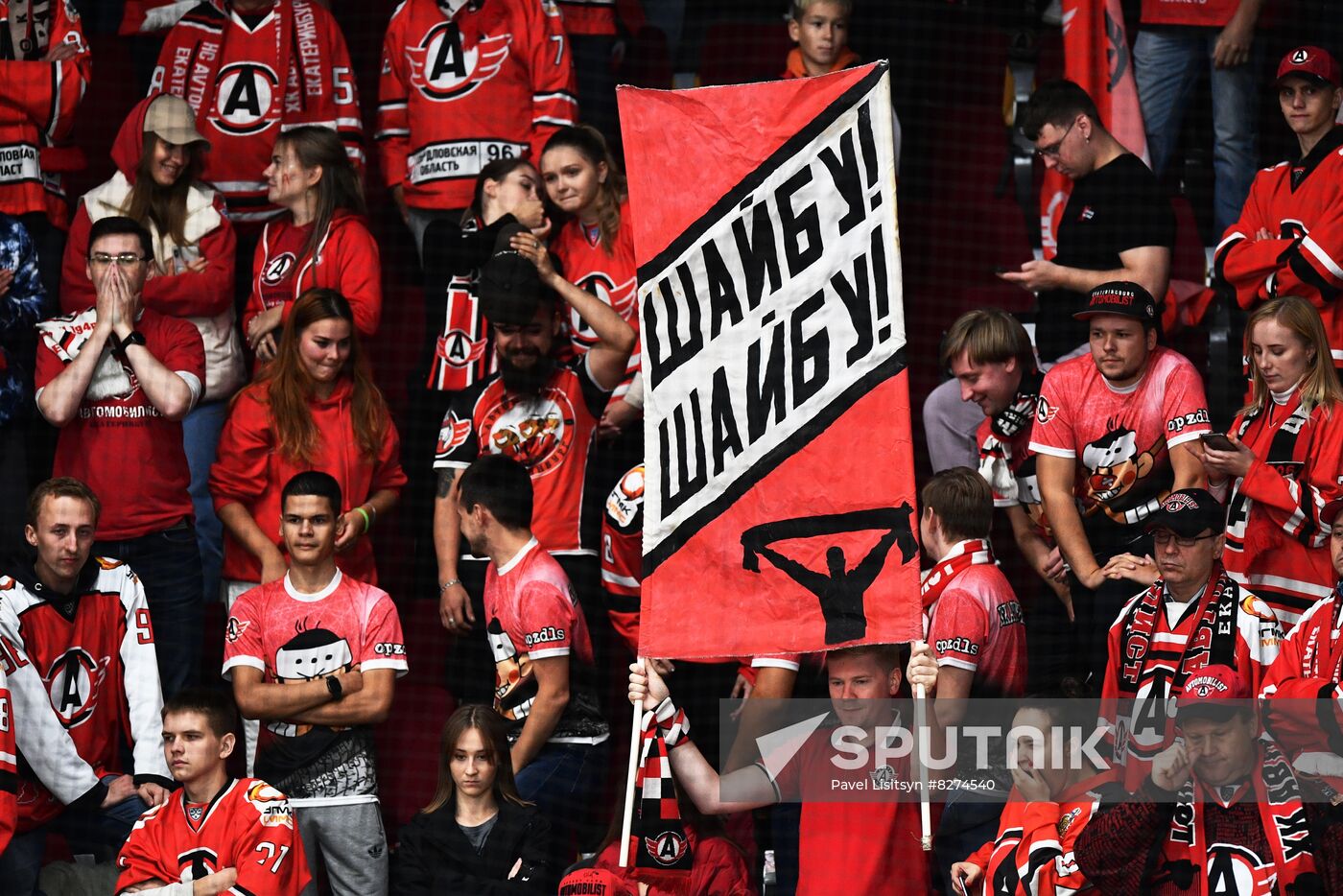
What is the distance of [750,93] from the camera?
15.8ft

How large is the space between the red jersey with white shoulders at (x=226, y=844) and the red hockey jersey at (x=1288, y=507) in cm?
263

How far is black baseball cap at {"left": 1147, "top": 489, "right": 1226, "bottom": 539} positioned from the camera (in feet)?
16.5

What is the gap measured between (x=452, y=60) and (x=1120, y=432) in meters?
2.89

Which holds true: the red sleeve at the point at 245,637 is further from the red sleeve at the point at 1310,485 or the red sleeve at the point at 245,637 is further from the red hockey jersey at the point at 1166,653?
the red sleeve at the point at 1310,485

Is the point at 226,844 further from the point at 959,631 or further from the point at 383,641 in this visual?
the point at 959,631

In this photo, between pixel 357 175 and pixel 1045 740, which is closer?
pixel 1045 740

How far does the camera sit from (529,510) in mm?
5883

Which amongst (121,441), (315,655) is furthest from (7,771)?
(121,441)

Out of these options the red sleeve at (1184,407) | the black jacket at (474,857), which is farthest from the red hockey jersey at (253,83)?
the red sleeve at (1184,407)

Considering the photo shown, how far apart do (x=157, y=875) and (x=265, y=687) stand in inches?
25.1

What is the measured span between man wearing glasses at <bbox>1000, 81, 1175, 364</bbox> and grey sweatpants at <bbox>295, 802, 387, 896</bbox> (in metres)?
2.57

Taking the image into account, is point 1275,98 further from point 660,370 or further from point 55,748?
point 55,748

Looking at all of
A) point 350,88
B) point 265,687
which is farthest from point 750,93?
point 350,88

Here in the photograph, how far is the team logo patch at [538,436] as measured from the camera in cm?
625
